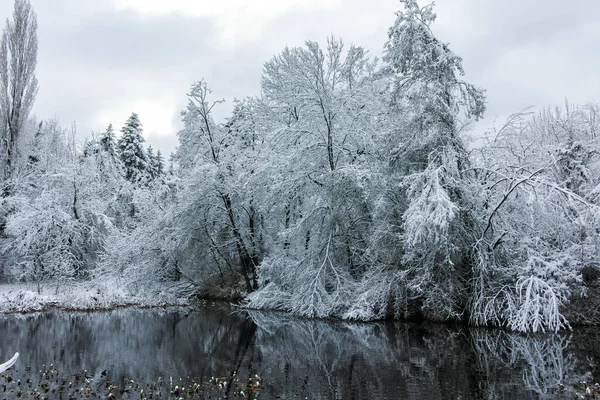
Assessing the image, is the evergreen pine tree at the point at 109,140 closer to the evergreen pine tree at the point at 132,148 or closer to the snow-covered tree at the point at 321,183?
the evergreen pine tree at the point at 132,148

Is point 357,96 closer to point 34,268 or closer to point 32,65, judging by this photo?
point 34,268

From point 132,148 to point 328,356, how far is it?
3700 cm

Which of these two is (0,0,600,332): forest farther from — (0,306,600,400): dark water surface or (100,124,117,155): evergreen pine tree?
(100,124,117,155): evergreen pine tree

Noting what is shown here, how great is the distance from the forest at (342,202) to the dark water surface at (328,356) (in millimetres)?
1651

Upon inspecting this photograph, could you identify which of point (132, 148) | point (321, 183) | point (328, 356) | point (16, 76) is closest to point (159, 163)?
point (132, 148)

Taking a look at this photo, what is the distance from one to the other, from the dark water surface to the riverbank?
3713 millimetres

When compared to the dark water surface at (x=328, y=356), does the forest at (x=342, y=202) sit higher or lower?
higher

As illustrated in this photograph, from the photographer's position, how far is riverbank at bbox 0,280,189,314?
19397 mm

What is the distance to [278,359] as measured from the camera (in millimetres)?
9781

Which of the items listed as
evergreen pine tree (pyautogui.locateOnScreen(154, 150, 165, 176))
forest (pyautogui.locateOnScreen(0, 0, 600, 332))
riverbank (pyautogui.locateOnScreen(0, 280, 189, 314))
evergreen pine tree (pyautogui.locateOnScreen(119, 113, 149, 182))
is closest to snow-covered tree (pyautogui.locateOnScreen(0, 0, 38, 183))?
forest (pyautogui.locateOnScreen(0, 0, 600, 332))

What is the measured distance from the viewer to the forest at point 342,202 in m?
13.6

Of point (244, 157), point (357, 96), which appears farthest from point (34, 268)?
point (357, 96)

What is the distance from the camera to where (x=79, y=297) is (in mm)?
20422

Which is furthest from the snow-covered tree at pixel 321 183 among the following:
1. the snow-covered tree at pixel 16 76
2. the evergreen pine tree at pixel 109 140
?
the evergreen pine tree at pixel 109 140
